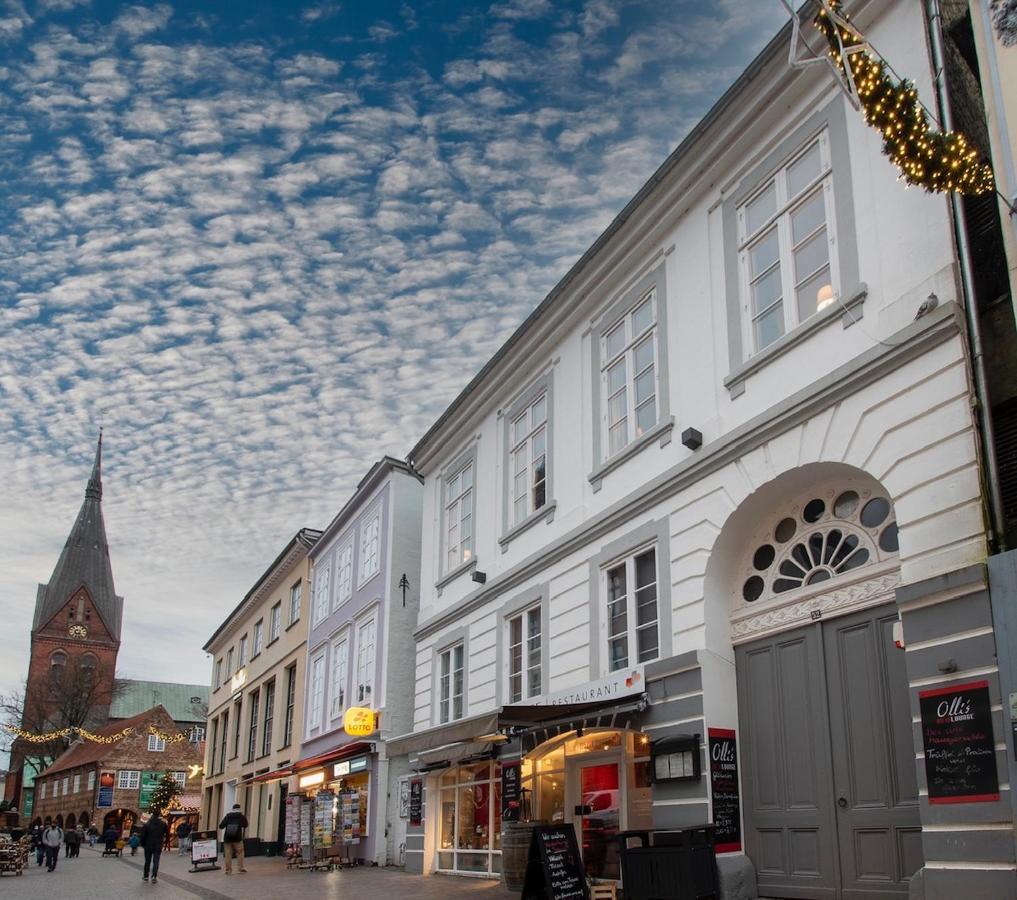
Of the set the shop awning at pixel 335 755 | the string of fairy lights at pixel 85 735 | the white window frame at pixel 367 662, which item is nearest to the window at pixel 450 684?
the shop awning at pixel 335 755

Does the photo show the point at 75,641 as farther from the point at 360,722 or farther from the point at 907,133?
the point at 907,133

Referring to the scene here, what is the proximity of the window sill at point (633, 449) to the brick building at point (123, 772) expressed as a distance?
2421 inches

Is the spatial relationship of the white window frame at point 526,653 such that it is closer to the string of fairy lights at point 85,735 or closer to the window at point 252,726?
the window at point 252,726

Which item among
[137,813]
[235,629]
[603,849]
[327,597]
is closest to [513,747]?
[603,849]

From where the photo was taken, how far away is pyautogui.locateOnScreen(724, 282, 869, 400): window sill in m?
10.6

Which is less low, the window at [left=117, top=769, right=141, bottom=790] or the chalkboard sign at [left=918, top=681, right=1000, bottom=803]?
the chalkboard sign at [left=918, top=681, right=1000, bottom=803]

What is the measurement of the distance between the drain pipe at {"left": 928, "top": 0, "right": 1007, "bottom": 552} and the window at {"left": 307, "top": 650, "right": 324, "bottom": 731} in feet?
75.6

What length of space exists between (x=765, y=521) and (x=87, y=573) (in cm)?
10029

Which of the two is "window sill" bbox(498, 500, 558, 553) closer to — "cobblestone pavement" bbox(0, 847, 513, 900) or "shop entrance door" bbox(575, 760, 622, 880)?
"shop entrance door" bbox(575, 760, 622, 880)

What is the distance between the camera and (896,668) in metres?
10.0

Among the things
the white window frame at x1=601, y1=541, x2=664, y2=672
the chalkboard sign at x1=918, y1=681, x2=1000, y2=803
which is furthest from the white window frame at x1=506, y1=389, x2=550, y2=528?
the chalkboard sign at x1=918, y1=681, x2=1000, y2=803

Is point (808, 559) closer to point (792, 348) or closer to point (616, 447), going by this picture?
point (792, 348)

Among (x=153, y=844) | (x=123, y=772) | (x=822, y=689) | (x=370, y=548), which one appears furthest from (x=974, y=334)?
(x=123, y=772)

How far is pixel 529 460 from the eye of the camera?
1781 cm
